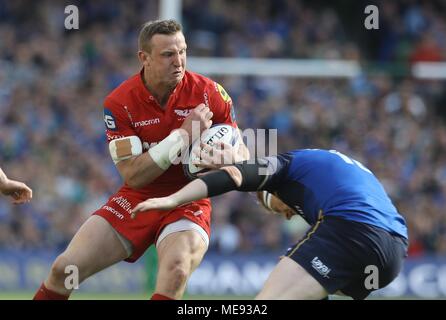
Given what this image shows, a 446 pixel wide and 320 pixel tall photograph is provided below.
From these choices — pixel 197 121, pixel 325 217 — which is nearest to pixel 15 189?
pixel 197 121

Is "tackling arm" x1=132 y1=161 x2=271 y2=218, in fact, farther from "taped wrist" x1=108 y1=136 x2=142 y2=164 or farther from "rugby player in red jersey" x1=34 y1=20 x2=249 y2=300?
"taped wrist" x1=108 y1=136 x2=142 y2=164

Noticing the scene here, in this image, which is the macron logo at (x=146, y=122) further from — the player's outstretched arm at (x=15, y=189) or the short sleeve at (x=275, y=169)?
the short sleeve at (x=275, y=169)

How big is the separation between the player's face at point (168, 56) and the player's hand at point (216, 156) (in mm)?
626

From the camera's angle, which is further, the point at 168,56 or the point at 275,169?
the point at 168,56

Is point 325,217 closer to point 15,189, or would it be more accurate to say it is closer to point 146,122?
point 146,122

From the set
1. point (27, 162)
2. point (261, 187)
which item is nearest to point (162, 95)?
point (261, 187)

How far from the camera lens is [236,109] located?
50.1 ft

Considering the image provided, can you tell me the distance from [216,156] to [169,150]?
458 millimetres

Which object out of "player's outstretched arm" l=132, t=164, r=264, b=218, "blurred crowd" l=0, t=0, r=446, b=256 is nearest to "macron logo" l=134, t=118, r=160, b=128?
"player's outstretched arm" l=132, t=164, r=264, b=218

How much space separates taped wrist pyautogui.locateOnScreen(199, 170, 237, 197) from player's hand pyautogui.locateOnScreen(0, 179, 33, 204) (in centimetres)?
178

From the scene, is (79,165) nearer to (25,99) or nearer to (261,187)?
(25,99)

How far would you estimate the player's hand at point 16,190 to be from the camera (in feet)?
22.1

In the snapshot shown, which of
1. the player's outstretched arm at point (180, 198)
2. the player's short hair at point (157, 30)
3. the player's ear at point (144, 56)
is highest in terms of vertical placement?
the player's short hair at point (157, 30)

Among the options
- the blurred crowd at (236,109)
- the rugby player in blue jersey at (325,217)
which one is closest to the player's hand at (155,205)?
the rugby player in blue jersey at (325,217)
